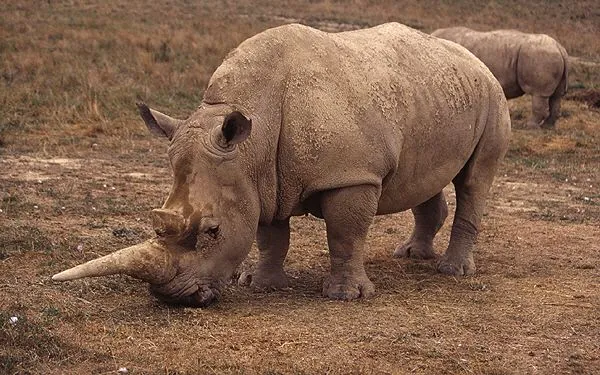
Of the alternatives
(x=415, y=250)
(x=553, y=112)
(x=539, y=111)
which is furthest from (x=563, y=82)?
(x=415, y=250)

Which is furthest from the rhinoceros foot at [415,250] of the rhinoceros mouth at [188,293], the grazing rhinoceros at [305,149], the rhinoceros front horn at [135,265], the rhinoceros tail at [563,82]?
the rhinoceros tail at [563,82]

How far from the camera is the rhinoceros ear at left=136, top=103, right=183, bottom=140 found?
6340 mm

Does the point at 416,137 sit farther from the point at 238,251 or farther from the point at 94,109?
the point at 94,109

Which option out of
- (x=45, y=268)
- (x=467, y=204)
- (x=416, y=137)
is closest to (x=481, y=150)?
(x=467, y=204)

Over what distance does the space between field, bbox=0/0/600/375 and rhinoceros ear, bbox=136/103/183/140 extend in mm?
1048

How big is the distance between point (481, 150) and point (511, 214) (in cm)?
282

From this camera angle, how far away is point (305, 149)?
6.45 meters

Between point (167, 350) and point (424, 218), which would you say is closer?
point (167, 350)

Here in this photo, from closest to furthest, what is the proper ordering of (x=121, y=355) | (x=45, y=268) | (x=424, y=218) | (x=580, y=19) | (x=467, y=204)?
1. (x=121, y=355)
2. (x=45, y=268)
3. (x=467, y=204)
4. (x=424, y=218)
5. (x=580, y=19)

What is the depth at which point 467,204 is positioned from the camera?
812 centimetres

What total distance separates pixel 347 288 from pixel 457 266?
4.79 ft

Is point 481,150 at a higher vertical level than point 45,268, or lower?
higher

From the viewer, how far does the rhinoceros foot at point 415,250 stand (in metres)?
8.58

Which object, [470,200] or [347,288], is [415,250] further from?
[347,288]
